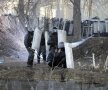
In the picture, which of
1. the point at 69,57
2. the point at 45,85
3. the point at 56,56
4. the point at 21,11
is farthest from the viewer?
the point at 21,11

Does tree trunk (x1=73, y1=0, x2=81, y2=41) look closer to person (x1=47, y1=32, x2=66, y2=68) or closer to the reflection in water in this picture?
person (x1=47, y1=32, x2=66, y2=68)

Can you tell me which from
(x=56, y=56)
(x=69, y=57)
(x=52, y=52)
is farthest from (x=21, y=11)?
(x=69, y=57)

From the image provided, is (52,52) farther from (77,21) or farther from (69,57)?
(77,21)

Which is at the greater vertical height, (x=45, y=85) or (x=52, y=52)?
(x=52, y=52)

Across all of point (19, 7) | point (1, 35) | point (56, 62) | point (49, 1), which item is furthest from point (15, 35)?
point (49, 1)

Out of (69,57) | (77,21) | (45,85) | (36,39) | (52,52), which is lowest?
(45,85)

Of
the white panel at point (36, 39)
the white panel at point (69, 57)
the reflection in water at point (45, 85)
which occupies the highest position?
the white panel at point (36, 39)

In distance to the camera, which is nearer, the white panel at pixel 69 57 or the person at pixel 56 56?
the white panel at pixel 69 57

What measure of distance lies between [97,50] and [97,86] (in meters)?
3.84

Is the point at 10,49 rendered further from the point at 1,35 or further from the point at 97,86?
the point at 97,86

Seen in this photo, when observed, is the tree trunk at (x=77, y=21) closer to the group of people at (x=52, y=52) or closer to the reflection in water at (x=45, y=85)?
the group of people at (x=52, y=52)

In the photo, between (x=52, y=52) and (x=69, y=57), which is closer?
(x=69, y=57)

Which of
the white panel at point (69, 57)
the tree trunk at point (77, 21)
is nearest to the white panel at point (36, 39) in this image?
the white panel at point (69, 57)

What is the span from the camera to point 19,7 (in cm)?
2644
